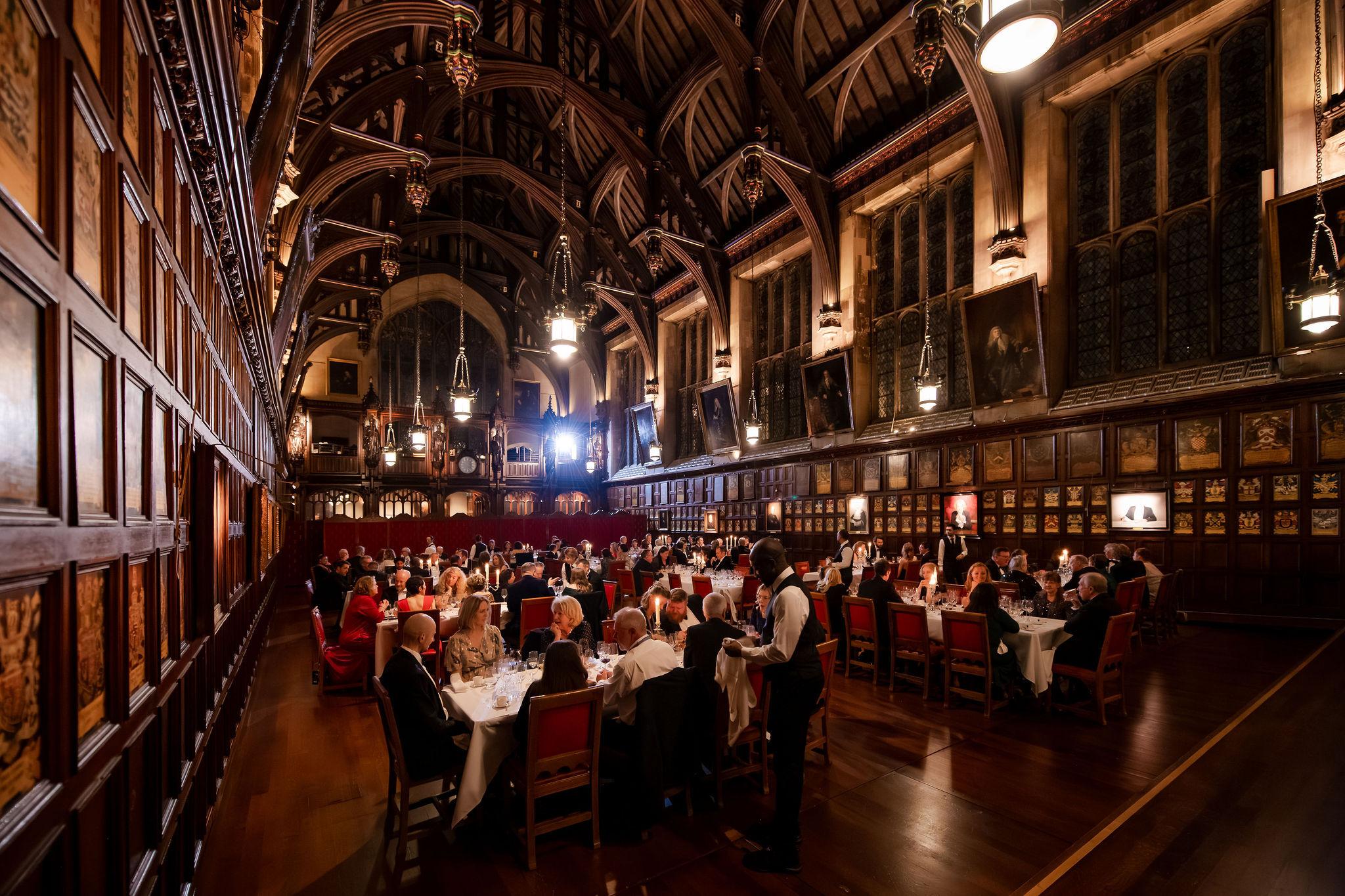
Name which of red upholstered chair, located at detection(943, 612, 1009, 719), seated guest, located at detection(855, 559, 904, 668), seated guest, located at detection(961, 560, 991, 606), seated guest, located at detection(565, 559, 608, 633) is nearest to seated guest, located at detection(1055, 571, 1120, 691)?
red upholstered chair, located at detection(943, 612, 1009, 719)

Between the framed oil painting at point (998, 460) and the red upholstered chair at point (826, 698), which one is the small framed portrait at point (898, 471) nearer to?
the framed oil painting at point (998, 460)

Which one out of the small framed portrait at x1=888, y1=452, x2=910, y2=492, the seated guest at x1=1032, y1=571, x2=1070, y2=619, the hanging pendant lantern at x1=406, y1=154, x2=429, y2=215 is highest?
the hanging pendant lantern at x1=406, y1=154, x2=429, y2=215

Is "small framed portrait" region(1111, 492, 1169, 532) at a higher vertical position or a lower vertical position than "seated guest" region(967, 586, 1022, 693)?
higher

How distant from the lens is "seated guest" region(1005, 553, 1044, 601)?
23.6 feet

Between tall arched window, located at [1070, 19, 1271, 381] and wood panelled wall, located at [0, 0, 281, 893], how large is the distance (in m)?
12.1

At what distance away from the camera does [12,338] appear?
4.29 feet

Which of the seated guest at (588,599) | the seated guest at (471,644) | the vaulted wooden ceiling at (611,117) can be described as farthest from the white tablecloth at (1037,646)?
the vaulted wooden ceiling at (611,117)

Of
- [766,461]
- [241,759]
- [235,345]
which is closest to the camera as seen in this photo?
[241,759]

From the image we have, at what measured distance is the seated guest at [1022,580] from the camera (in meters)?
7.19

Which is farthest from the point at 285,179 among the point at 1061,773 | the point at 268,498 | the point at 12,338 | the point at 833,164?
the point at 833,164

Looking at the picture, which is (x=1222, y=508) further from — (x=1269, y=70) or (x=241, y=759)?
(x=241, y=759)

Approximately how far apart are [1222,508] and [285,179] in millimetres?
13385

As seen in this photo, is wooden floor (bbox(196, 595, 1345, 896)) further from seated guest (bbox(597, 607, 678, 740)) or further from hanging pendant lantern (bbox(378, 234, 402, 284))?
hanging pendant lantern (bbox(378, 234, 402, 284))

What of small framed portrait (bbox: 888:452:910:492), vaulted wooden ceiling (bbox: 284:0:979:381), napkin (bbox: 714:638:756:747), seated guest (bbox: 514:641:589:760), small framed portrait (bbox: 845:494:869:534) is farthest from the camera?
small framed portrait (bbox: 845:494:869:534)
